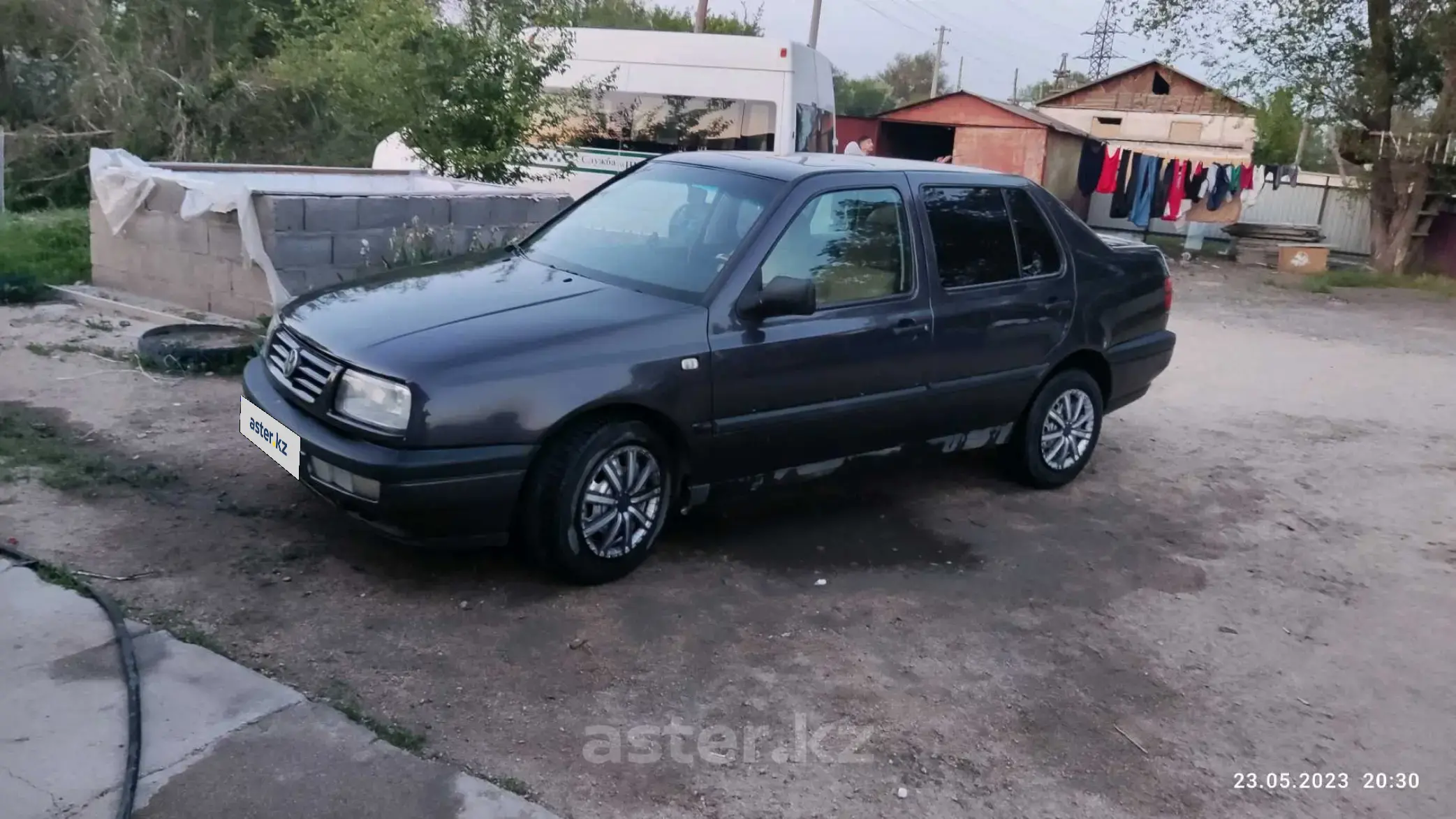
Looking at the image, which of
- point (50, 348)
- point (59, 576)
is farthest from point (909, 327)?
point (50, 348)

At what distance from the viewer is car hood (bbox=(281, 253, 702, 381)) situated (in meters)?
4.06

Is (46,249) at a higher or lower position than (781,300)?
lower

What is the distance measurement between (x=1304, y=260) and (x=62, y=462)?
19077 mm

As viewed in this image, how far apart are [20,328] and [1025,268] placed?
624 centimetres

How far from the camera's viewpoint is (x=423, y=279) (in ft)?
15.8

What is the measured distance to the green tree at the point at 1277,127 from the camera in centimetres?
1944

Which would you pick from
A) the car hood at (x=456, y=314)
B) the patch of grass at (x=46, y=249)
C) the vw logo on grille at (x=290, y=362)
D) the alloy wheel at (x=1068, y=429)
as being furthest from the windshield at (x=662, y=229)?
the patch of grass at (x=46, y=249)

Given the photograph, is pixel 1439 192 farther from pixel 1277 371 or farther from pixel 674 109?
pixel 674 109

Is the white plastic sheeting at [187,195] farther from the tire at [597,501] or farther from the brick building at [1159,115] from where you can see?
the brick building at [1159,115]

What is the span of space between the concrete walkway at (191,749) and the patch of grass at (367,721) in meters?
0.04

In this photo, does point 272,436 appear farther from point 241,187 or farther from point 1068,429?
point 1068,429

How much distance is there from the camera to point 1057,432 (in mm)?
6227

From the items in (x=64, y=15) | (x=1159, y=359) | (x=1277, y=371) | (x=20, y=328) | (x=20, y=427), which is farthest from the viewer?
(x=64, y=15)

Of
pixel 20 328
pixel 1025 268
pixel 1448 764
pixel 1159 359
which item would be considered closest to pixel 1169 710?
pixel 1448 764
